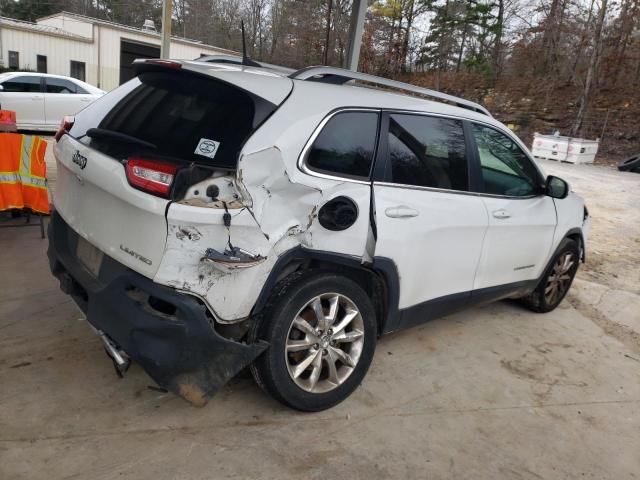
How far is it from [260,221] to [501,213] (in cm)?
205

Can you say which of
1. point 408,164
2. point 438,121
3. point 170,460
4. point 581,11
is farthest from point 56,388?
point 581,11

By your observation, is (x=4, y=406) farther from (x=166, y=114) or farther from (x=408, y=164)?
(x=408, y=164)

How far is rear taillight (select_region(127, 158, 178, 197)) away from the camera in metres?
2.30

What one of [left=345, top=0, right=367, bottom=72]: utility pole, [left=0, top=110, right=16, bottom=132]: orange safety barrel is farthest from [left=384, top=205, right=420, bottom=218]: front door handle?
[left=0, top=110, right=16, bottom=132]: orange safety barrel

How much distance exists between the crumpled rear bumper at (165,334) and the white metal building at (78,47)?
24441 mm

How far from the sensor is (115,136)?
2.64 meters

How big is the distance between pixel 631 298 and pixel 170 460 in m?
5.10

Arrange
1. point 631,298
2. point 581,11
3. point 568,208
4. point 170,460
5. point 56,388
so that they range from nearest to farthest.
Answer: point 170,460 < point 56,388 < point 568,208 < point 631,298 < point 581,11

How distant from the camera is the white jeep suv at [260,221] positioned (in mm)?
2361

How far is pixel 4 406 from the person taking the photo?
2.72 metres

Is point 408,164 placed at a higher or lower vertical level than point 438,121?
lower

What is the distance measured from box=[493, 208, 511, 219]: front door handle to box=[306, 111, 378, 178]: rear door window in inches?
48.6

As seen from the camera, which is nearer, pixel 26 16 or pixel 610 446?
pixel 610 446

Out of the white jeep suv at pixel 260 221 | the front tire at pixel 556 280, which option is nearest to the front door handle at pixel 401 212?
the white jeep suv at pixel 260 221
